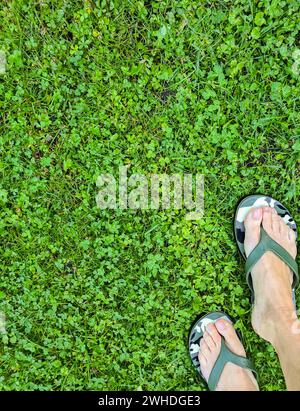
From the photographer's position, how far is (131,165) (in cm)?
→ 306

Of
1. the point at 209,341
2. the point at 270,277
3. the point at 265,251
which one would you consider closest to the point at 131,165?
the point at 265,251

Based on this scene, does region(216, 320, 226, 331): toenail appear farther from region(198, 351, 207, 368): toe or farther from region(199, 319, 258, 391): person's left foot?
region(198, 351, 207, 368): toe

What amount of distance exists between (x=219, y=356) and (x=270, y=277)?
633mm

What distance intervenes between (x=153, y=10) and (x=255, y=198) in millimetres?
1401

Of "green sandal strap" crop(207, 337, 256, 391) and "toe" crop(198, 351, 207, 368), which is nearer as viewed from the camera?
"green sandal strap" crop(207, 337, 256, 391)

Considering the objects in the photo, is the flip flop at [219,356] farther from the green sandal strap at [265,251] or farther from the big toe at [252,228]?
the big toe at [252,228]

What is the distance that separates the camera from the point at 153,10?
117 inches

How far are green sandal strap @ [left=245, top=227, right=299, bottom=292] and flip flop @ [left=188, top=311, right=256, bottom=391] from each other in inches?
13.6

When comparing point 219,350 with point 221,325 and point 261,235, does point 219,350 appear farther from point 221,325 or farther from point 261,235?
point 261,235

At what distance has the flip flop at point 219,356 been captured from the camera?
9.75 feet

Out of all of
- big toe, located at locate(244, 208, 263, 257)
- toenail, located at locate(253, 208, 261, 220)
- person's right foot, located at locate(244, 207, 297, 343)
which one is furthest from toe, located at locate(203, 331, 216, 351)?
toenail, located at locate(253, 208, 261, 220)

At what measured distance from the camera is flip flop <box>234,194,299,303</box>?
117 inches

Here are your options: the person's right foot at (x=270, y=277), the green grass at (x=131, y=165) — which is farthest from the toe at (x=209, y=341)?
the person's right foot at (x=270, y=277)
